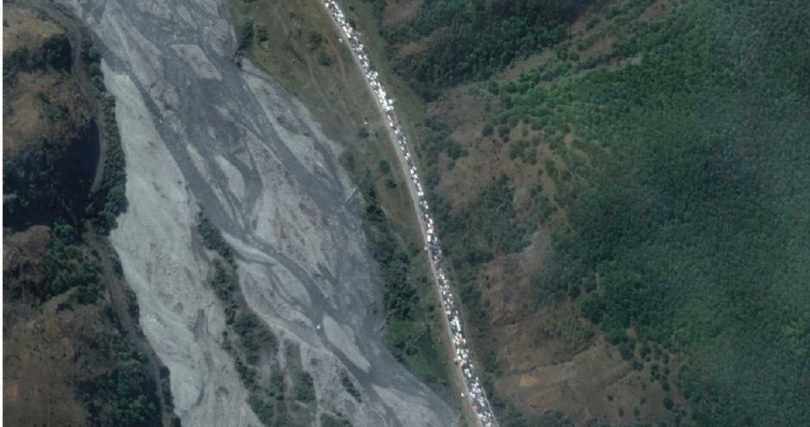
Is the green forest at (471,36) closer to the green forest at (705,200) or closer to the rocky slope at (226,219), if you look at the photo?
the green forest at (705,200)

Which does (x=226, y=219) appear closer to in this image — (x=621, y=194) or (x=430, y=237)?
(x=430, y=237)

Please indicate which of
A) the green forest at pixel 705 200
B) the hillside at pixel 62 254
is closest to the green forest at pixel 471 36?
the green forest at pixel 705 200

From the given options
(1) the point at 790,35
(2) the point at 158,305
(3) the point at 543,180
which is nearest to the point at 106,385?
(2) the point at 158,305

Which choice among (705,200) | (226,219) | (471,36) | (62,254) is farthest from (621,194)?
(62,254)

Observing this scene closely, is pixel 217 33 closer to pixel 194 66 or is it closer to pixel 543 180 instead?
pixel 194 66

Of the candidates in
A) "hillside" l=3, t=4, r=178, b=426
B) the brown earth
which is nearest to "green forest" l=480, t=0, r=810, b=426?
the brown earth

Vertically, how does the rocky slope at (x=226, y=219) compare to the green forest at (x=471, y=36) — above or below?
below
